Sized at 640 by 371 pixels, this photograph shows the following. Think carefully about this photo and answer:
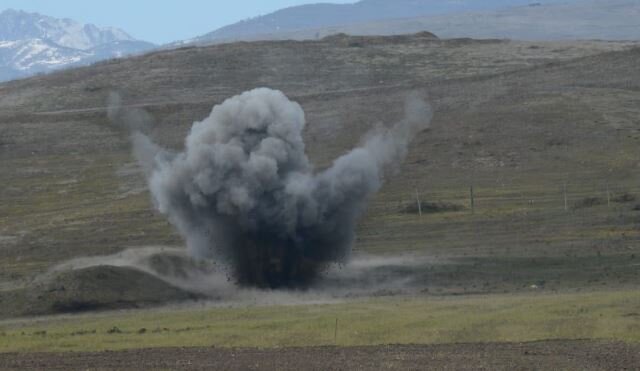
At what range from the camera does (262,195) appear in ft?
218

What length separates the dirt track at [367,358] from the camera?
136 feet

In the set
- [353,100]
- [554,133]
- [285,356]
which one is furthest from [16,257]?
[353,100]

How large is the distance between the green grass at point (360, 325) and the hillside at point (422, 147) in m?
6.96

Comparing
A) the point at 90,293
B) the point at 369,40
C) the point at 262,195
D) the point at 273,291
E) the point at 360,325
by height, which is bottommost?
the point at 273,291

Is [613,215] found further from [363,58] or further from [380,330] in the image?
[363,58]

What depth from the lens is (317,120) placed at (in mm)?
122500

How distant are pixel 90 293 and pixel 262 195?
9.40m

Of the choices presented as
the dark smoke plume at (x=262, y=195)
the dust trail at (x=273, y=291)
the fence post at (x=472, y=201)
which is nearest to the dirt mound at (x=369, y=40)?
the fence post at (x=472, y=201)

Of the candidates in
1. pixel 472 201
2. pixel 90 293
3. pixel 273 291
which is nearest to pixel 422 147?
pixel 472 201

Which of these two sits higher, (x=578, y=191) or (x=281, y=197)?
(x=281, y=197)

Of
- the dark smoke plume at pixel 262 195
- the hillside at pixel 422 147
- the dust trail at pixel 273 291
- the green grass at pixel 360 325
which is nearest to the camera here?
the green grass at pixel 360 325

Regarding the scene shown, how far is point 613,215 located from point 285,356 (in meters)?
39.6

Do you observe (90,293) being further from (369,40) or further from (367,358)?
(369,40)

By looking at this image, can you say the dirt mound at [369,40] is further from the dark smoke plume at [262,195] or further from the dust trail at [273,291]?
the dark smoke plume at [262,195]
